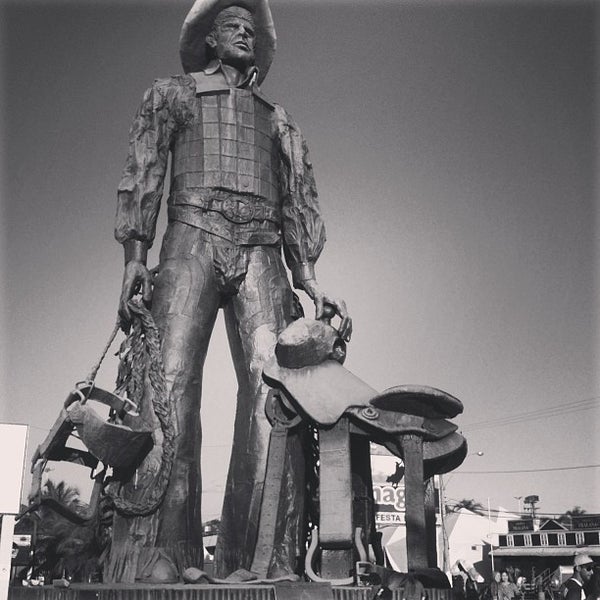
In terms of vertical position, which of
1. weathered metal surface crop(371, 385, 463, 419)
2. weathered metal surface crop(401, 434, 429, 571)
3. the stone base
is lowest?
the stone base

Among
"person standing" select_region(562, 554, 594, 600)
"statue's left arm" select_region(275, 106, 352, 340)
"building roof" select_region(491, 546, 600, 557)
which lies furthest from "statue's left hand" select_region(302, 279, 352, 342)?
"building roof" select_region(491, 546, 600, 557)

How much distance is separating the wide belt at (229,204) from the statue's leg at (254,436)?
304 mm

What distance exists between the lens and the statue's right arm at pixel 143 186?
280 inches

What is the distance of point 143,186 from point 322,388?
9.32 feet

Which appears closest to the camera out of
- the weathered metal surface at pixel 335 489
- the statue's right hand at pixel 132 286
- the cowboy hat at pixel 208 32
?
the weathered metal surface at pixel 335 489

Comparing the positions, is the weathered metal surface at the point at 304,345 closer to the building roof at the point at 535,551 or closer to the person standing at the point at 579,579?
the person standing at the point at 579,579

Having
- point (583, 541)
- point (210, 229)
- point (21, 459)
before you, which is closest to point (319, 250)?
point (210, 229)

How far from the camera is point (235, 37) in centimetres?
780

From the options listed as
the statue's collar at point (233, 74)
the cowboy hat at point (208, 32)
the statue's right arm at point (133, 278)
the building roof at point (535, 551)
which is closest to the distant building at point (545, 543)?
the building roof at point (535, 551)

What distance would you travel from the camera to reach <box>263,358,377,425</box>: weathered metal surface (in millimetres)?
5391

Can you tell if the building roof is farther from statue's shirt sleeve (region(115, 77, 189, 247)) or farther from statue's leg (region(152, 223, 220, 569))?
statue's shirt sleeve (region(115, 77, 189, 247))

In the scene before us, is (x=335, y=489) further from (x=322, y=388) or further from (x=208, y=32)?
(x=208, y=32)

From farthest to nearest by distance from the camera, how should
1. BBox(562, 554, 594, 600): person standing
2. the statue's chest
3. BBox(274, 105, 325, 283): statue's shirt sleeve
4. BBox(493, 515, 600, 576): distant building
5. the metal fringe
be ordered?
BBox(493, 515, 600, 576): distant building
BBox(562, 554, 594, 600): person standing
BBox(274, 105, 325, 283): statue's shirt sleeve
the statue's chest
the metal fringe

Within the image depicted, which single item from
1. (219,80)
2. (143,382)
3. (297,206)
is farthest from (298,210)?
(143,382)
